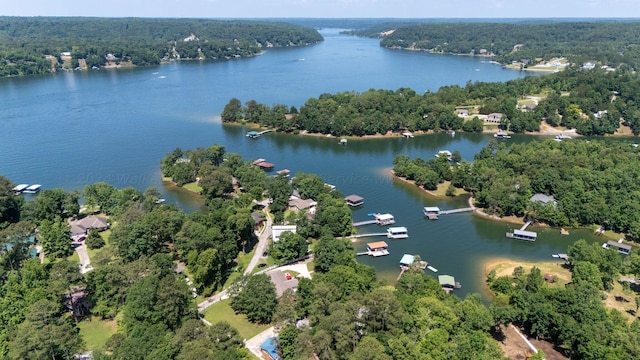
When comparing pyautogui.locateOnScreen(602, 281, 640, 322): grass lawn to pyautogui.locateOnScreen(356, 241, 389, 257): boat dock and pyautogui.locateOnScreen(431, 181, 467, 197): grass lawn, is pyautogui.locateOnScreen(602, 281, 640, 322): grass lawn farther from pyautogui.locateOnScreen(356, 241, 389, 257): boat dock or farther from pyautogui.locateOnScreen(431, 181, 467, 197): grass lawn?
pyautogui.locateOnScreen(431, 181, 467, 197): grass lawn

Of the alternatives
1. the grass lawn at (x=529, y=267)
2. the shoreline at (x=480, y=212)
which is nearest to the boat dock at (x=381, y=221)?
the shoreline at (x=480, y=212)

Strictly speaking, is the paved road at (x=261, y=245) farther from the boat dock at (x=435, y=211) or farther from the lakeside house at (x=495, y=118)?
the lakeside house at (x=495, y=118)

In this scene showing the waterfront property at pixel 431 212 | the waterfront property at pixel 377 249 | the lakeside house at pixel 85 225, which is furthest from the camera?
the waterfront property at pixel 431 212

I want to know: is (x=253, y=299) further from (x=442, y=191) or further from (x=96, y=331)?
(x=442, y=191)

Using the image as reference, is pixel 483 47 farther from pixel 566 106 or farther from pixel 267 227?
pixel 267 227

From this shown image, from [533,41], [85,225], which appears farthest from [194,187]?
[533,41]

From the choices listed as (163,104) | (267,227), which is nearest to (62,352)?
(267,227)
